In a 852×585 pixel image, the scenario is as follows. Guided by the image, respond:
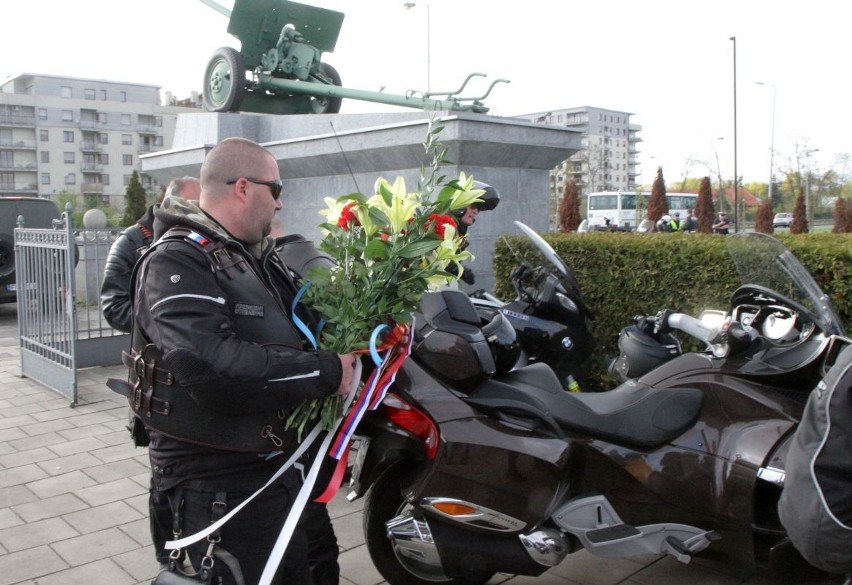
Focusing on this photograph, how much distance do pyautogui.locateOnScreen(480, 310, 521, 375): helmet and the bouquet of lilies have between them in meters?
1.54

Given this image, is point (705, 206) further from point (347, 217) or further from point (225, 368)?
point (225, 368)

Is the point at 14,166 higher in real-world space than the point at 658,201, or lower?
higher

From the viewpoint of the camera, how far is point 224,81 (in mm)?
10141

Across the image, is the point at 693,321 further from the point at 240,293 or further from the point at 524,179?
the point at 524,179

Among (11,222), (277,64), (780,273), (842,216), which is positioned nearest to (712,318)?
(780,273)

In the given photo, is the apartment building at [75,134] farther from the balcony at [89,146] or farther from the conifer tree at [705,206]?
the conifer tree at [705,206]

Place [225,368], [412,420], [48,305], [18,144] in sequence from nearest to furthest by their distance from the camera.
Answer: [225,368]
[412,420]
[48,305]
[18,144]

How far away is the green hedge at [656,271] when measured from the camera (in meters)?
4.60

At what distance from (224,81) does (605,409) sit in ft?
27.8

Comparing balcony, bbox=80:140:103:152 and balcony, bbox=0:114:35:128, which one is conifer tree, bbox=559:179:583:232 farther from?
balcony, bbox=0:114:35:128

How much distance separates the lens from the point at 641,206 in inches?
1660

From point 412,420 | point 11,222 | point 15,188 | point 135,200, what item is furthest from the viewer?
point 15,188

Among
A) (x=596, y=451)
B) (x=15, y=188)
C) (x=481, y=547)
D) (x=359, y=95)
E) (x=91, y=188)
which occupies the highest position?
(x=91, y=188)

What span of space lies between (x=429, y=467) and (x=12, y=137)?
102 meters
